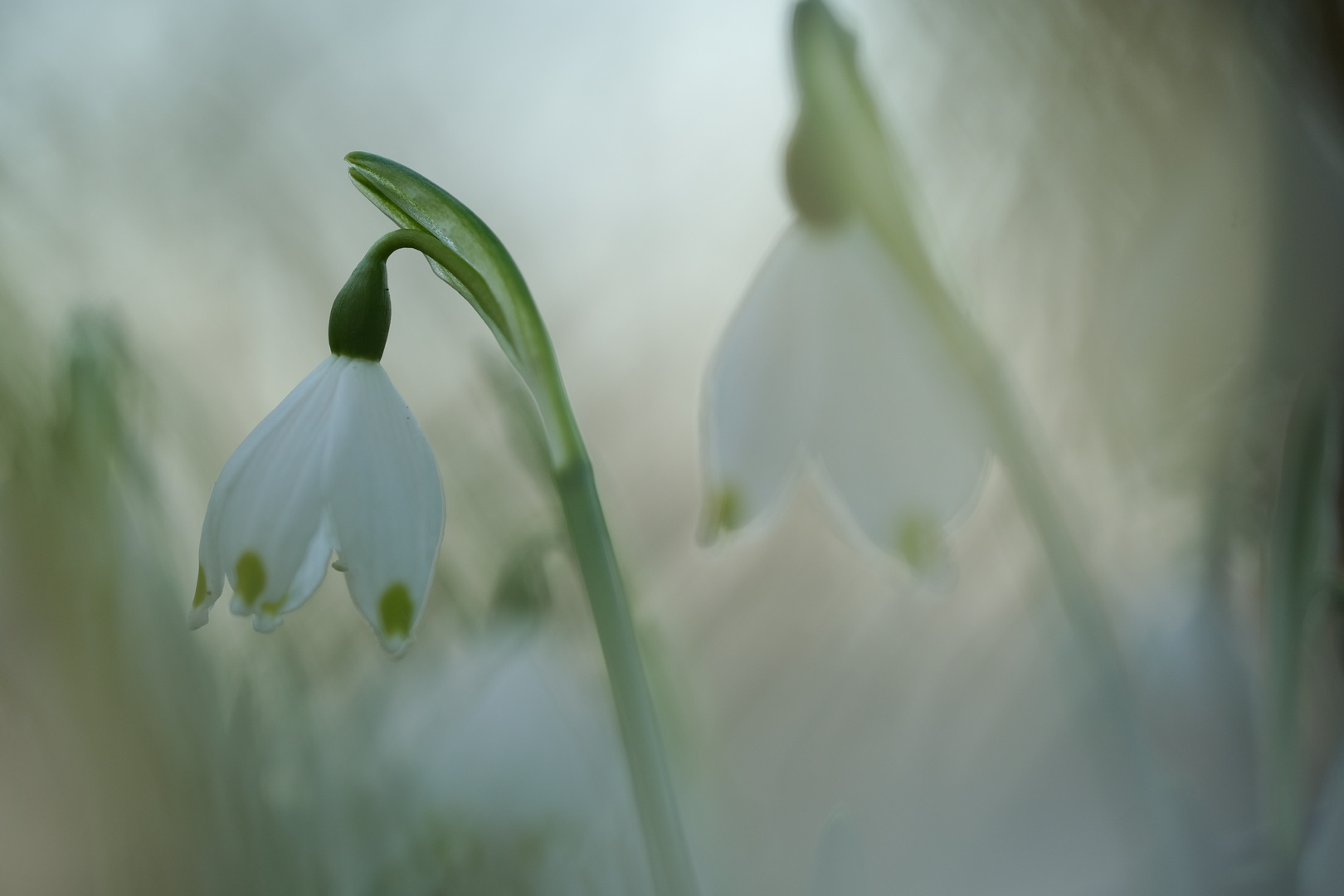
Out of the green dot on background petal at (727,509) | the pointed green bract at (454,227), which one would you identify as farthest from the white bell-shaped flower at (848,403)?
the pointed green bract at (454,227)

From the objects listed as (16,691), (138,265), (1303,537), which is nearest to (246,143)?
(138,265)

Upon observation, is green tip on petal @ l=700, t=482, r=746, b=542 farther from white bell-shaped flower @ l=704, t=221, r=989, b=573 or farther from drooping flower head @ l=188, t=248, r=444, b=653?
drooping flower head @ l=188, t=248, r=444, b=653

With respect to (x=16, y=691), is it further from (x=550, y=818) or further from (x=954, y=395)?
(x=954, y=395)

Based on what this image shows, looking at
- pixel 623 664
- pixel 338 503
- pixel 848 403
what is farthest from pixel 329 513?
pixel 848 403

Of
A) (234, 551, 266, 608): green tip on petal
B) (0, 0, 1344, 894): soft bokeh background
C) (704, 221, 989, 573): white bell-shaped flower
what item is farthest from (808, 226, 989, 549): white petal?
(234, 551, 266, 608): green tip on petal

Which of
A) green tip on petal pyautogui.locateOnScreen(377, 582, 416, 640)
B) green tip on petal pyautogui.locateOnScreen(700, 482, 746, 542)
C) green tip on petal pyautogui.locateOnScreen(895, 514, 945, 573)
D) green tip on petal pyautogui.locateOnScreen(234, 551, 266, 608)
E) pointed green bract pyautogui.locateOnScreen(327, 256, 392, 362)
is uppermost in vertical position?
pointed green bract pyautogui.locateOnScreen(327, 256, 392, 362)

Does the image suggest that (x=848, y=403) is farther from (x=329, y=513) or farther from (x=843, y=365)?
(x=329, y=513)

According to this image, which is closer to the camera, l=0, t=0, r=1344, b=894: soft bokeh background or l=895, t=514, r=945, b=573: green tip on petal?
l=895, t=514, r=945, b=573: green tip on petal
